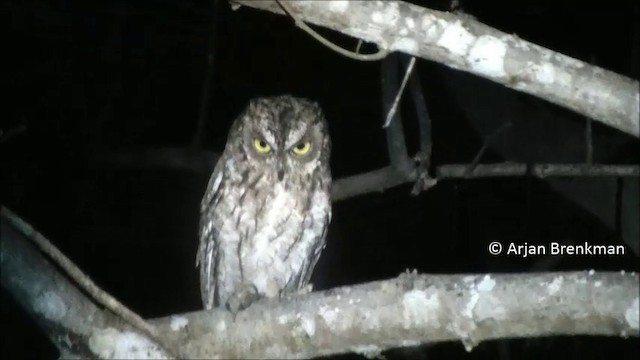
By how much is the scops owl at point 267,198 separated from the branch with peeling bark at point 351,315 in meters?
0.90

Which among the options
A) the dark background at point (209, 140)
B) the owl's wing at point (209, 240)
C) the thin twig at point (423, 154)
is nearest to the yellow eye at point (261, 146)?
the owl's wing at point (209, 240)

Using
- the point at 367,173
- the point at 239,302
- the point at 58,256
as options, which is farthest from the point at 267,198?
the point at 58,256

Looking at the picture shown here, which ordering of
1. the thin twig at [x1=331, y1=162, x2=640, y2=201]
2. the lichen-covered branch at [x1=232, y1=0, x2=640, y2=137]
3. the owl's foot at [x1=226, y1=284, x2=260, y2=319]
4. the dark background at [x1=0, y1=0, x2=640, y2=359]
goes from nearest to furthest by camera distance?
the lichen-covered branch at [x1=232, y1=0, x2=640, y2=137]
the owl's foot at [x1=226, y1=284, x2=260, y2=319]
the thin twig at [x1=331, y1=162, x2=640, y2=201]
the dark background at [x1=0, y1=0, x2=640, y2=359]

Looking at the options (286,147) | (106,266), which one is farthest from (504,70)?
(106,266)

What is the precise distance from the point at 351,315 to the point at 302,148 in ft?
3.83

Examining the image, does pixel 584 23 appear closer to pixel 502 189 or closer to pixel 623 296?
pixel 502 189

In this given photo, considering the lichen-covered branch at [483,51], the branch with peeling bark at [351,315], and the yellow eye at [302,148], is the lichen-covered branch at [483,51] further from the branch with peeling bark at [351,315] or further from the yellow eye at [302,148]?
the yellow eye at [302,148]

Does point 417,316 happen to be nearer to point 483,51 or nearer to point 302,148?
point 483,51

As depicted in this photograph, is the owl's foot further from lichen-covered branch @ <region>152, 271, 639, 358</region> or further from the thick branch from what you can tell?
the thick branch

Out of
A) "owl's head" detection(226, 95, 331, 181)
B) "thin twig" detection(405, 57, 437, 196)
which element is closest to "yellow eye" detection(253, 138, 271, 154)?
"owl's head" detection(226, 95, 331, 181)

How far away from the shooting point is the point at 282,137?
2932 millimetres

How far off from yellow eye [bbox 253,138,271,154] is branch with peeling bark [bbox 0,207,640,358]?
981 mm

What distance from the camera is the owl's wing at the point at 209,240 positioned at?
304 cm

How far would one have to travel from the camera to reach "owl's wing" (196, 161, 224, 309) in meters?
3.04
